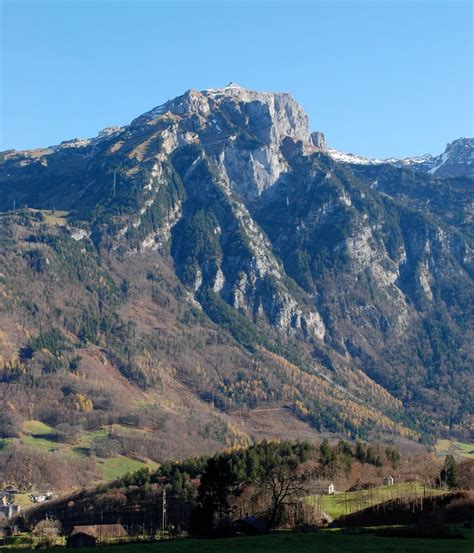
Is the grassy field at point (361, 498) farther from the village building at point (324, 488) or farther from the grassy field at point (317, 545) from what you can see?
the grassy field at point (317, 545)

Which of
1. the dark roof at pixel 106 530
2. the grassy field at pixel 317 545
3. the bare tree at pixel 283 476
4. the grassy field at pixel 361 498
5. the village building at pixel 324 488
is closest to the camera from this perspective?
the grassy field at pixel 317 545

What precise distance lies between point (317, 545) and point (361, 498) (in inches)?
2312

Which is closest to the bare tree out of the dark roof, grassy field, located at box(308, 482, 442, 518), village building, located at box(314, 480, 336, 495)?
village building, located at box(314, 480, 336, 495)

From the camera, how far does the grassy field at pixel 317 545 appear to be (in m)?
74.2

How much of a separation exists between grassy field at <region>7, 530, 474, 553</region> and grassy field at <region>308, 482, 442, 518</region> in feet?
131

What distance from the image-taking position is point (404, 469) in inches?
7505

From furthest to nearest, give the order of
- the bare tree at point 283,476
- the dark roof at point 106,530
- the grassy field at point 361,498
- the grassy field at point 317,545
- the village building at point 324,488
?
the village building at point 324,488
the dark roof at point 106,530
the bare tree at point 283,476
the grassy field at point 361,498
the grassy field at point 317,545

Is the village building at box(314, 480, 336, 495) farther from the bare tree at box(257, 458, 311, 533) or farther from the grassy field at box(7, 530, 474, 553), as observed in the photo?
the grassy field at box(7, 530, 474, 553)

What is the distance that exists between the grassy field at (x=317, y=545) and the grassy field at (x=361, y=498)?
39987 mm

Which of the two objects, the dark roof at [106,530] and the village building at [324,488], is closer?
the dark roof at [106,530]

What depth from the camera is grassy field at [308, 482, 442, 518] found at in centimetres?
12988

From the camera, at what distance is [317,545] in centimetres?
7938

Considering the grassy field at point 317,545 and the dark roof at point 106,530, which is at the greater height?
the grassy field at point 317,545

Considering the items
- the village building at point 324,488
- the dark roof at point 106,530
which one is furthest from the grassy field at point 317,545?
the dark roof at point 106,530
